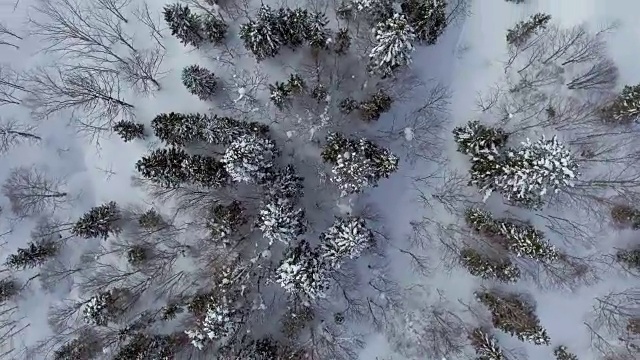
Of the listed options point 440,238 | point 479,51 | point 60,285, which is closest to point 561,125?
point 479,51

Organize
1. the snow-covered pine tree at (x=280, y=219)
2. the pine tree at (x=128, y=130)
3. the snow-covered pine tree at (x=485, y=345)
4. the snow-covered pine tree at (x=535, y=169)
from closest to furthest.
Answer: the snow-covered pine tree at (x=535, y=169) < the snow-covered pine tree at (x=280, y=219) < the snow-covered pine tree at (x=485, y=345) < the pine tree at (x=128, y=130)

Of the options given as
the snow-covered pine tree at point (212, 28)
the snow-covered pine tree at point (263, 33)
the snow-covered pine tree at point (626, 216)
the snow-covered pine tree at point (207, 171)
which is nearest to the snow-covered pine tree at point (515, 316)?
the snow-covered pine tree at point (626, 216)

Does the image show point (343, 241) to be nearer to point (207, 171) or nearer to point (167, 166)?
point (207, 171)

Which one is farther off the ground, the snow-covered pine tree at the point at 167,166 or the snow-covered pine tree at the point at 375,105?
the snow-covered pine tree at the point at 375,105

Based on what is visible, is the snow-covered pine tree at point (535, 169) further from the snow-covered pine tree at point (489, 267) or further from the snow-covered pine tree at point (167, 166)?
the snow-covered pine tree at point (167, 166)

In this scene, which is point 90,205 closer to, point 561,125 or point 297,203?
point 297,203

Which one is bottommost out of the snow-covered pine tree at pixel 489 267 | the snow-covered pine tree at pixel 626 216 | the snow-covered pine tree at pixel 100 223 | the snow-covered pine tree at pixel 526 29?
the snow-covered pine tree at pixel 100 223
